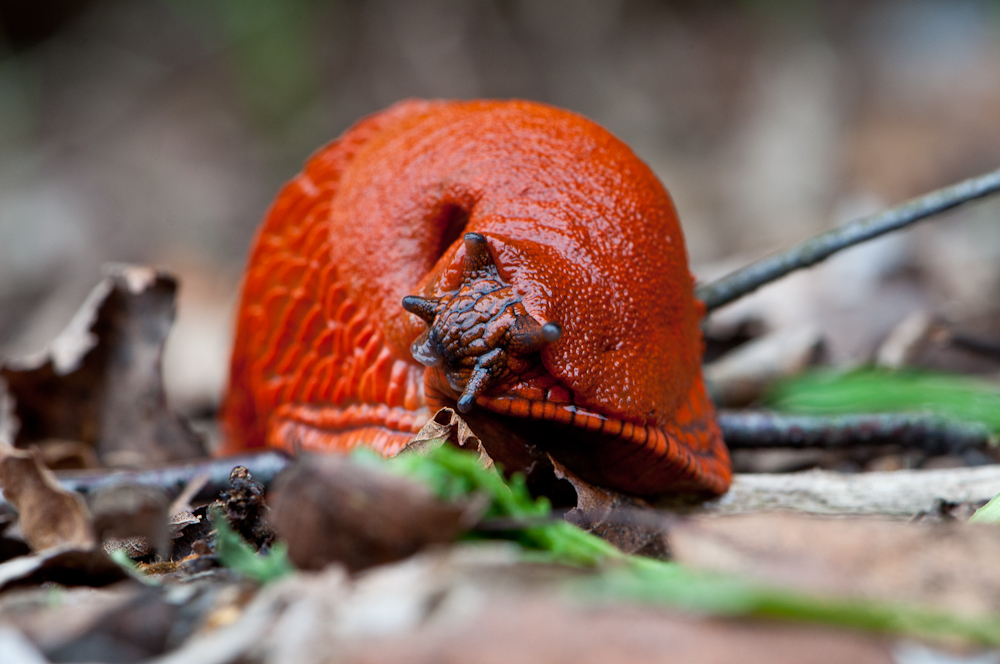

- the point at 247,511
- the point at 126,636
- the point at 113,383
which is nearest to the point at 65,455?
the point at 113,383

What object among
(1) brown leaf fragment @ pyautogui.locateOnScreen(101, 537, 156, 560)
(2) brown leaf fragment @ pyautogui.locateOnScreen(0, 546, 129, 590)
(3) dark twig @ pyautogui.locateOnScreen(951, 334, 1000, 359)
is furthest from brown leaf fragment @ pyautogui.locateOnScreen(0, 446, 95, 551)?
(3) dark twig @ pyautogui.locateOnScreen(951, 334, 1000, 359)

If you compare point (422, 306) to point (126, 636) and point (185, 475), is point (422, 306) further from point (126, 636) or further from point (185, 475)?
point (185, 475)

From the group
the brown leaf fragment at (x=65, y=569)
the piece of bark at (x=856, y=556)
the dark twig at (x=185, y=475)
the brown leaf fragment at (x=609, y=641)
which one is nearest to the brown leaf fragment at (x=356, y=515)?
the brown leaf fragment at (x=609, y=641)

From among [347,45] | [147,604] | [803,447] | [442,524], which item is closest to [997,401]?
[803,447]

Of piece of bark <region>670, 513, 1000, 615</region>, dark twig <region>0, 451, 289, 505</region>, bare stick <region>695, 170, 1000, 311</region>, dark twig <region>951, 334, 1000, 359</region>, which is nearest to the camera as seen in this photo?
piece of bark <region>670, 513, 1000, 615</region>

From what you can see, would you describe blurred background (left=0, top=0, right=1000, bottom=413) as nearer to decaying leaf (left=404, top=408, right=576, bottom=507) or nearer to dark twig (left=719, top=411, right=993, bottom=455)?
dark twig (left=719, top=411, right=993, bottom=455)

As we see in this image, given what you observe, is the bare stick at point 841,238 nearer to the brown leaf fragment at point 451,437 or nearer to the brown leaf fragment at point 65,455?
the brown leaf fragment at point 451,437

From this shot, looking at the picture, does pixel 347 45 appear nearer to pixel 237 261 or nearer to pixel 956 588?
pixel 237 261

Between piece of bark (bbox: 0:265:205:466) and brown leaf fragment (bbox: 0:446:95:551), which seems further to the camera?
piece of bark (bbox: 0:265:205:466)
